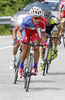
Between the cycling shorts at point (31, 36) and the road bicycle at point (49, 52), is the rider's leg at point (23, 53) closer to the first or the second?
the cycling shorts at point (31, 36)

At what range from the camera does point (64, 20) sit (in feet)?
58.6

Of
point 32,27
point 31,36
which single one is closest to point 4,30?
point 31,36

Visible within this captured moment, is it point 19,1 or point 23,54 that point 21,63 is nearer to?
point 23,54

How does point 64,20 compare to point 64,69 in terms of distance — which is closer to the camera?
point 64,69

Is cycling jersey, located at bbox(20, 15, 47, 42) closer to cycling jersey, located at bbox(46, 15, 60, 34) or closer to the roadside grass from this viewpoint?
cycling jersey, located at bbox(46, 15, 60, 34)

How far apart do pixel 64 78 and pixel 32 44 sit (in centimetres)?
201

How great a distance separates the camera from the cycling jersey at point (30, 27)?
10.4 metres

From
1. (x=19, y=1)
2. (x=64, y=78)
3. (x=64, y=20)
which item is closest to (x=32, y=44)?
(x=64, y=78)

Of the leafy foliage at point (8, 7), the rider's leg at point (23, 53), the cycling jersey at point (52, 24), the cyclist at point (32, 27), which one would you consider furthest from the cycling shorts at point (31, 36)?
the leafy foliage at point (8, 7)

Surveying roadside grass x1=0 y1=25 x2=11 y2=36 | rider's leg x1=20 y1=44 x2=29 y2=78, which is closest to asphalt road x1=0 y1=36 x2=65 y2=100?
rider's leg x1=20 y1=44 x2=29 y2=78

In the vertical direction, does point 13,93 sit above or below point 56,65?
above

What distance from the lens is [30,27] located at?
34.4ft

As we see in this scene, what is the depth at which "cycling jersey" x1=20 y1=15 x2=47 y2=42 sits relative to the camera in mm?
10367

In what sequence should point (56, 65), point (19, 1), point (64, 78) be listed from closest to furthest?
point (64, 78)
point (56, 65)
point (19, 1)
